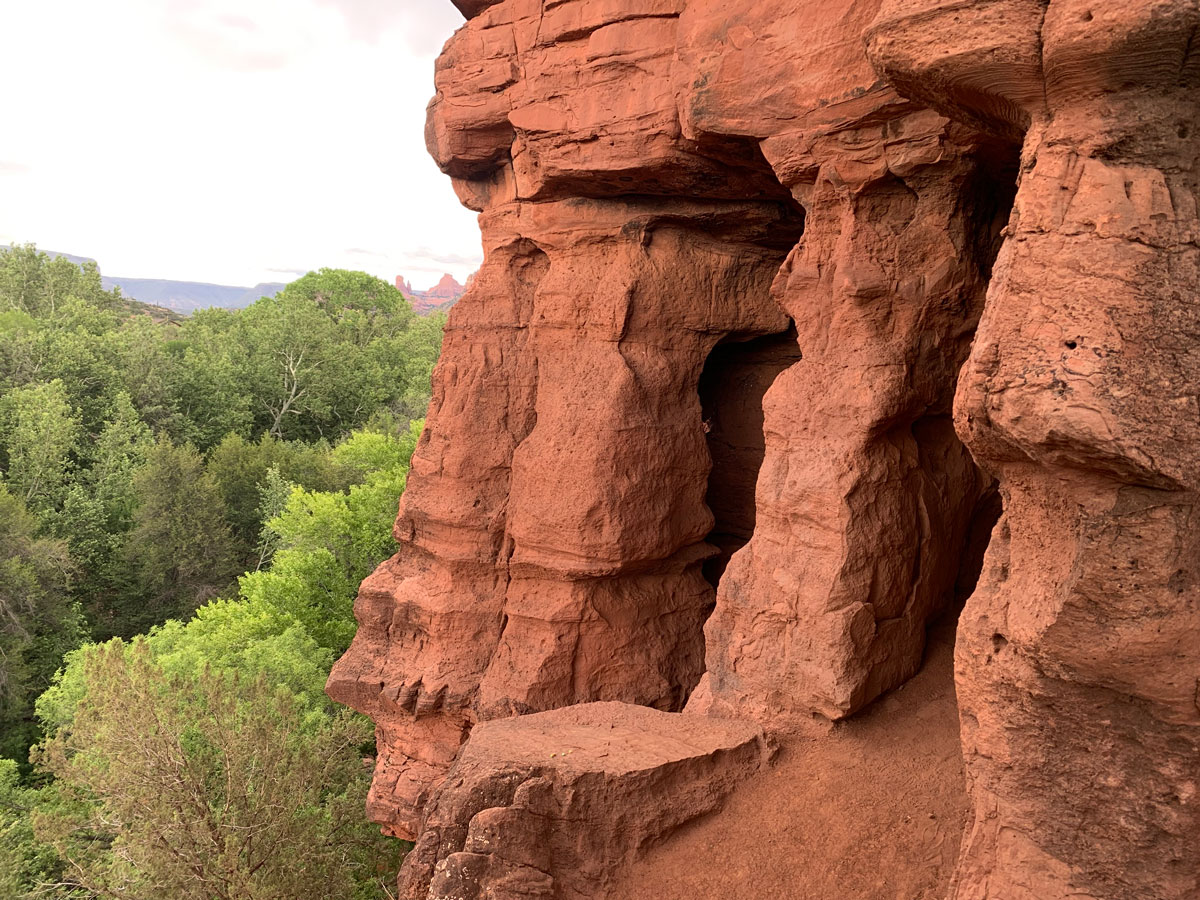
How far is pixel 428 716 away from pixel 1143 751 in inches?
281

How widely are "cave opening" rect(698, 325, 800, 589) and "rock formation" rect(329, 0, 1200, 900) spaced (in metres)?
0.04

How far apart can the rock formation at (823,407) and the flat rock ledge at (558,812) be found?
0.05 metres

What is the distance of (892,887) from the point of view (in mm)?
4852

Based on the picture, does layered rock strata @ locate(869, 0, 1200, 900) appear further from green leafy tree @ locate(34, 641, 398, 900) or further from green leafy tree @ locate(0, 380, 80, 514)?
green leafy tree @ locate(0, 380, 80, 514)

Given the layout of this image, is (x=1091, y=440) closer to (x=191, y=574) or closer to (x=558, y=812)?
(x=558, y=812)

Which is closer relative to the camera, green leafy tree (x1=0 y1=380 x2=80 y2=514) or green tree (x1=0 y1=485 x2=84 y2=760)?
green tree (x1=0 y1=485 x2=84 y2=760)

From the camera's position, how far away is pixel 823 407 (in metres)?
5.96

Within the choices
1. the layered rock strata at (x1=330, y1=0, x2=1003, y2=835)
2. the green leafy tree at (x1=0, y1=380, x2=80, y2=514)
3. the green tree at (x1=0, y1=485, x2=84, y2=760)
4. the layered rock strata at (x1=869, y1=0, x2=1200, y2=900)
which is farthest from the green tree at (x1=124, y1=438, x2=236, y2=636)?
the layered rock strata at (x1=869, y1=0, x2=1200, y2=900)

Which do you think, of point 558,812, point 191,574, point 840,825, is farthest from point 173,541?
point 840,825

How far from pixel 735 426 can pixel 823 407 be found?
3.54m

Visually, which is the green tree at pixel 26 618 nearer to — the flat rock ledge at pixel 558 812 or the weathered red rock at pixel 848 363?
the flat rock ledge at pixel 558 812

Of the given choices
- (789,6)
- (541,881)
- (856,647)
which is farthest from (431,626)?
(789,6)

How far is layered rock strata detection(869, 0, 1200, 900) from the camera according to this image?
10.4ft

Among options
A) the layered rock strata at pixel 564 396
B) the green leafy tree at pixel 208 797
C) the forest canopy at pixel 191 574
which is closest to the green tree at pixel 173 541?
the forest canopy at pixel 191 574
